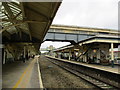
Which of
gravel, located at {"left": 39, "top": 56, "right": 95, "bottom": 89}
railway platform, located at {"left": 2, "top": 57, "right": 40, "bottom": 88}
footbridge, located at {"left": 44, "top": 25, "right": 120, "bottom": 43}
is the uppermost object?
footbridge, located at {"left": 44, "top": 25, "right": 120, "bottom": 43}

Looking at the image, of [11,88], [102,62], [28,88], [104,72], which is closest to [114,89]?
[104,72]

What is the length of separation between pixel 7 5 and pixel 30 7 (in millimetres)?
2134

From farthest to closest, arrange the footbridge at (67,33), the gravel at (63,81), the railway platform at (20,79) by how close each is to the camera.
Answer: the footbridge at (67,33) < the gravel at (63,81) < the railway platform at (20,79)

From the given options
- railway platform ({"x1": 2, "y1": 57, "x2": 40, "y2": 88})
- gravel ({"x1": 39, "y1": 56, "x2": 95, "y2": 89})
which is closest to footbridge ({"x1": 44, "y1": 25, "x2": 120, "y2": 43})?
gravel ({"x1": 39, "y1": 56, "x2": 95, "y2": 89})

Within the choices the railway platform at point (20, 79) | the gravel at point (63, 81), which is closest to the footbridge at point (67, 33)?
the gravel at point (63, 81)

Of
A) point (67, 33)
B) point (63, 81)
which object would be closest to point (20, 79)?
point (63, 81)

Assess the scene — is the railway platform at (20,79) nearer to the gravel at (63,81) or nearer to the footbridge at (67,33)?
the gravel at (63,81)

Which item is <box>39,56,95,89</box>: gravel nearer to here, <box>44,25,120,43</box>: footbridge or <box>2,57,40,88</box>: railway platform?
<box>2,57,40,88</box>: railway platform

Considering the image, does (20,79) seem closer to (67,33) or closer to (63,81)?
(63,81)

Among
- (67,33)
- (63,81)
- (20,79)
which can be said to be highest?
(67,33)

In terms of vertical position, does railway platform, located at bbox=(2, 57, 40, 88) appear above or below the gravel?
above

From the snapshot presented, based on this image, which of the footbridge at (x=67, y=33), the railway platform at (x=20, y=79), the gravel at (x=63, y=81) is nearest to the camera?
the railway platform at (x=20, y=79)

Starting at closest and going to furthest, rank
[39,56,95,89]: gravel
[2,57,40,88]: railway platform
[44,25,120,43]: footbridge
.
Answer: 1. [2,57,40,88]: railway platform
2. [39,56,95,89]: gravel
3. [44,25,120,43]: footbridge

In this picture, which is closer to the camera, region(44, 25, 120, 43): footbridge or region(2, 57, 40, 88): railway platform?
region(2, 57, 40, 88): railway platform
